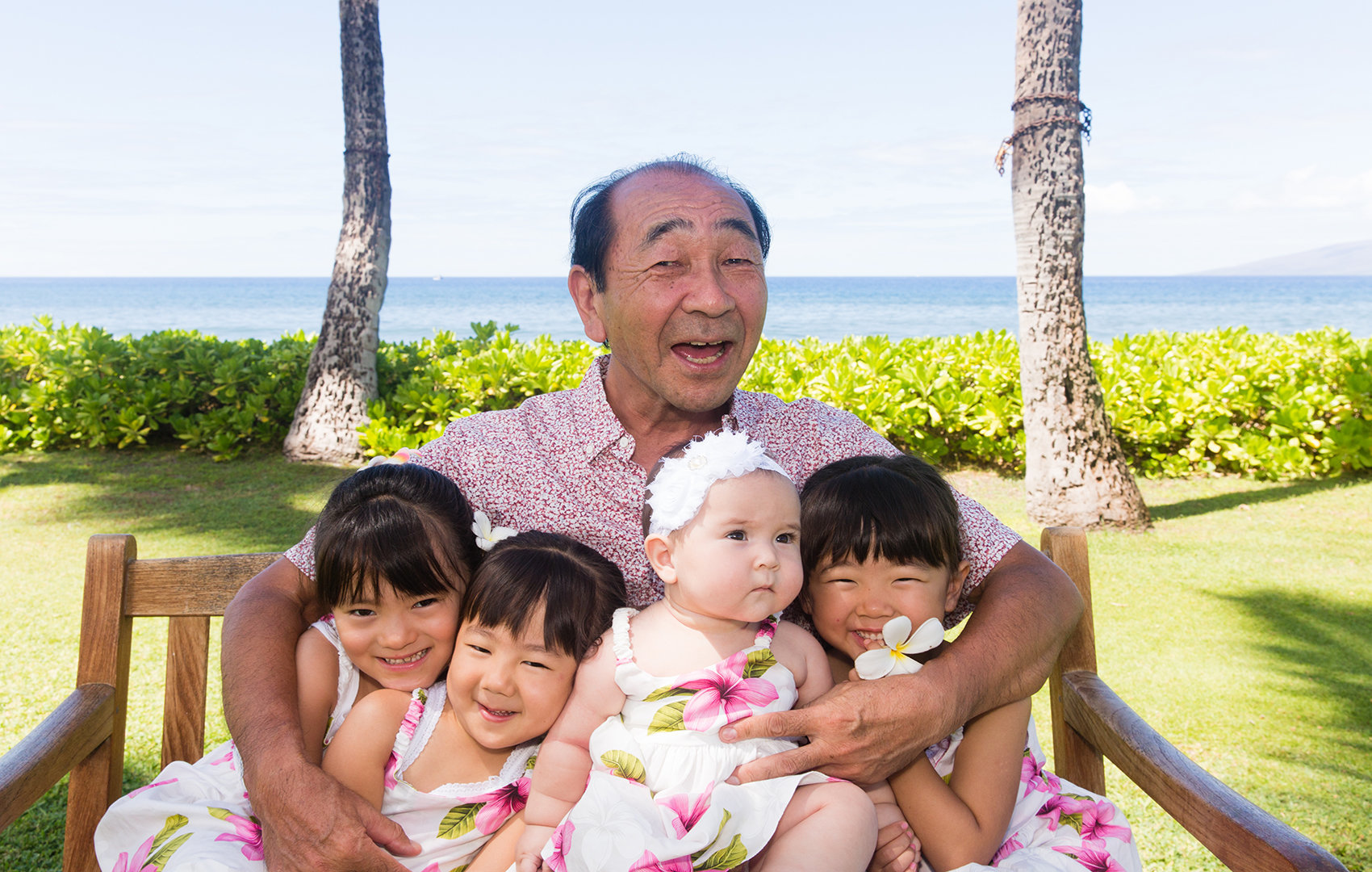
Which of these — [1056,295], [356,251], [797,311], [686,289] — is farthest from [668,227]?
[797,311]

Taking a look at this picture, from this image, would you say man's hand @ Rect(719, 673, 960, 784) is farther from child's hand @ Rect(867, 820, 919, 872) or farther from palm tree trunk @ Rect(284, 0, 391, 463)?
palm tree trunk @ Rect(284, 0, 391, 463)

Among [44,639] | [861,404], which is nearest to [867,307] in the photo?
[861,404]

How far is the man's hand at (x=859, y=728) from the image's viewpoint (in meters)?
1.85

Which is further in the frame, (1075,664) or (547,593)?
(1075,664)

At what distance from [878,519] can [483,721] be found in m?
1.01

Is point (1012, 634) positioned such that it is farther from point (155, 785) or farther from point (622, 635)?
point (155, 785)

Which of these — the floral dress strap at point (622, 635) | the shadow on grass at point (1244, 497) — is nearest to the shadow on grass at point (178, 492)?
the floral dress strap at point (622, 635)

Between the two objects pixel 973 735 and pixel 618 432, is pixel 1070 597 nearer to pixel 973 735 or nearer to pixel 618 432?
pixel 973 735

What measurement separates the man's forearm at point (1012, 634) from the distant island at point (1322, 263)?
6979 inches

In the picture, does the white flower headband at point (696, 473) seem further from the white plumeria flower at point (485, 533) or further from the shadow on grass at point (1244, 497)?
the shadow on grass at point (1244, 497)

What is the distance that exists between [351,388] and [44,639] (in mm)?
3762

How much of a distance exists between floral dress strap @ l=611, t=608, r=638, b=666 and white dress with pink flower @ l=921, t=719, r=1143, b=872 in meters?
0.79

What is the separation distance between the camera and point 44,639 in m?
5.04

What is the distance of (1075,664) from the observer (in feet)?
7.77
